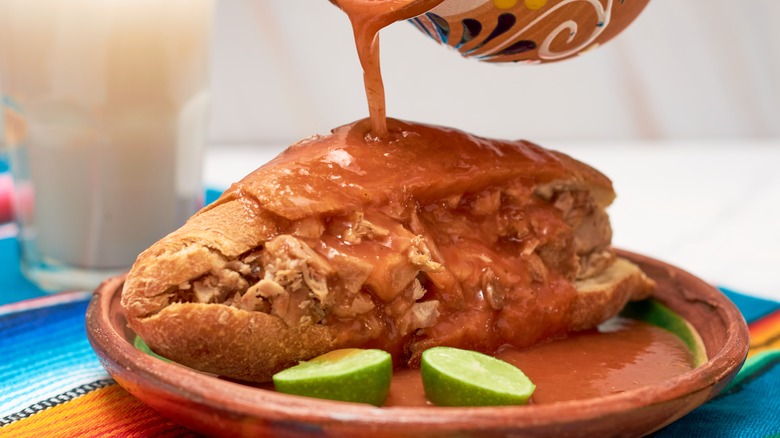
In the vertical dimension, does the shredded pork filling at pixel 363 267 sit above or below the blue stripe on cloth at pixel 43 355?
above

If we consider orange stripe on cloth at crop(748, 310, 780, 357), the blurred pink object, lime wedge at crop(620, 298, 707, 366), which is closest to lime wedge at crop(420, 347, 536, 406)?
lime wedge at crop(620, 298, 707, 366)

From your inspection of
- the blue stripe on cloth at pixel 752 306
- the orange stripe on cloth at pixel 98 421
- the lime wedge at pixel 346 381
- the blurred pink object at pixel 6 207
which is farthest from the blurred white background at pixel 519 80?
the lime wedge at pixel 346 381

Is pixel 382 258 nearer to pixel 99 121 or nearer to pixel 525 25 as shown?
pixel 525 25

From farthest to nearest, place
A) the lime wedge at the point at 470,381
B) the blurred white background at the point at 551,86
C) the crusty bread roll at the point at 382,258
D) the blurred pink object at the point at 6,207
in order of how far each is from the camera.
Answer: the blurred white background at the point at 551,86 → the blurred pink object at the point at 6,207 → the crusty bread roll at the point at 382,258 → the lime wedge at the point at 470,381

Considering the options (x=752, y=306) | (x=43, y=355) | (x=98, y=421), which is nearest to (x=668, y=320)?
(x=752, y=306)

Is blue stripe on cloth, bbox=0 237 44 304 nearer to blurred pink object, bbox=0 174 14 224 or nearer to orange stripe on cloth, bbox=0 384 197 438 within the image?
blurred pink object, bbox=0 174 14 224

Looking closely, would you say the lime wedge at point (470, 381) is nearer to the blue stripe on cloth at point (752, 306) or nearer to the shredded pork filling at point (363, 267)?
the shredded pork filling at point (363, 267)
